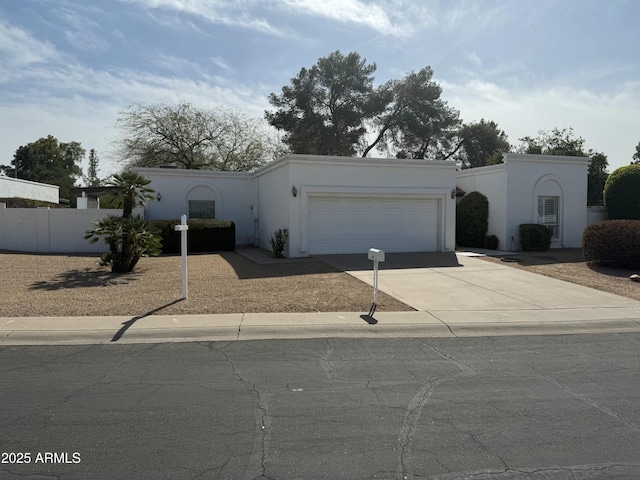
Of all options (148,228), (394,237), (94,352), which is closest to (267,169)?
(394,237)

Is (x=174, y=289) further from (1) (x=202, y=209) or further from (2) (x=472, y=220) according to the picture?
(2) (x=472, y=220)

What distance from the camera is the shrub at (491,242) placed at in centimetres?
2044

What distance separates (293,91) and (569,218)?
20.6 m

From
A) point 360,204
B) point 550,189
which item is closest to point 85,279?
point 360,204

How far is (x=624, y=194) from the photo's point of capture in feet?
68.7

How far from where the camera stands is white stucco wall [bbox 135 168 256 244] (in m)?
21.9

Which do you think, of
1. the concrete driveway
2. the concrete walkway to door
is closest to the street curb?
the concrete walkway to door

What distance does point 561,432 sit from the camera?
4.21 meters

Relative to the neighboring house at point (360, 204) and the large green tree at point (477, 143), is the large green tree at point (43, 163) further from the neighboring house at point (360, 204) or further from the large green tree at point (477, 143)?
the neighboring house at point (360, 204)

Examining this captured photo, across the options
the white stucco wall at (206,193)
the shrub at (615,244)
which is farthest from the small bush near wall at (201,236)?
the shrub at (615,244)

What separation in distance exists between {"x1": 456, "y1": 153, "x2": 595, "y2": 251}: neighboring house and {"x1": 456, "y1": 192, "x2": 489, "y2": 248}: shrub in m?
0.28

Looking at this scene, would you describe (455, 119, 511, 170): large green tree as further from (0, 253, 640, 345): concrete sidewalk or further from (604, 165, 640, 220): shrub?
(0, 253, 640, 345): concrete sidewalk

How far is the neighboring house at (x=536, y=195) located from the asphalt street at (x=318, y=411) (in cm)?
1374

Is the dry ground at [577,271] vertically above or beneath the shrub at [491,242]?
beneath
